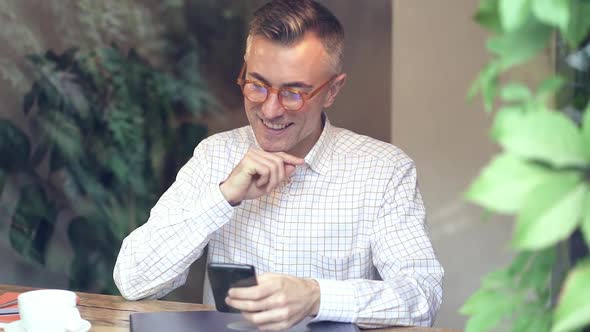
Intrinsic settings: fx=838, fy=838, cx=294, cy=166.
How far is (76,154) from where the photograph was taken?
4426mm

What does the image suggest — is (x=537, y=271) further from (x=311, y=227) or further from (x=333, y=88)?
(x=333, y=88)

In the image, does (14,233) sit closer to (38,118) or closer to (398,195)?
(38,118)

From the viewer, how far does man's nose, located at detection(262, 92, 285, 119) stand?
225 cm

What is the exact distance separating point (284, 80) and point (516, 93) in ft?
5.51

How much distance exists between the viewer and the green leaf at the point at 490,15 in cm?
67

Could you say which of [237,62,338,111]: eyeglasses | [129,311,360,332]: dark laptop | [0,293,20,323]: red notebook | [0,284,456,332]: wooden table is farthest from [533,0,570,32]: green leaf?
[237,62,338,111]: eyeglasses

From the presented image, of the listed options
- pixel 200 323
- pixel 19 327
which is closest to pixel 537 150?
pixel 200 323

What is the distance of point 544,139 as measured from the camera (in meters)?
0.55

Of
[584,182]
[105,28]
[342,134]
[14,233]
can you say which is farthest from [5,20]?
[584,182]

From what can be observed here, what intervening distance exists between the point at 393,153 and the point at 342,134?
0.65ft

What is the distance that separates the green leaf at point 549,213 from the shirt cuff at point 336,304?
130 centimetres

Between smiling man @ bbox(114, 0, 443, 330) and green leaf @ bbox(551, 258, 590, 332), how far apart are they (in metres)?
1.43

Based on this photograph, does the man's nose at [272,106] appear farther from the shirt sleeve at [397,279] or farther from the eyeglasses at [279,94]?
the shirt sleeve at [397,279]

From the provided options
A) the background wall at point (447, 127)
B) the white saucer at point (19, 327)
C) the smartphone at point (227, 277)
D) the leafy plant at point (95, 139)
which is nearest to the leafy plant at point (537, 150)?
the smartphone at point (227, 277)
